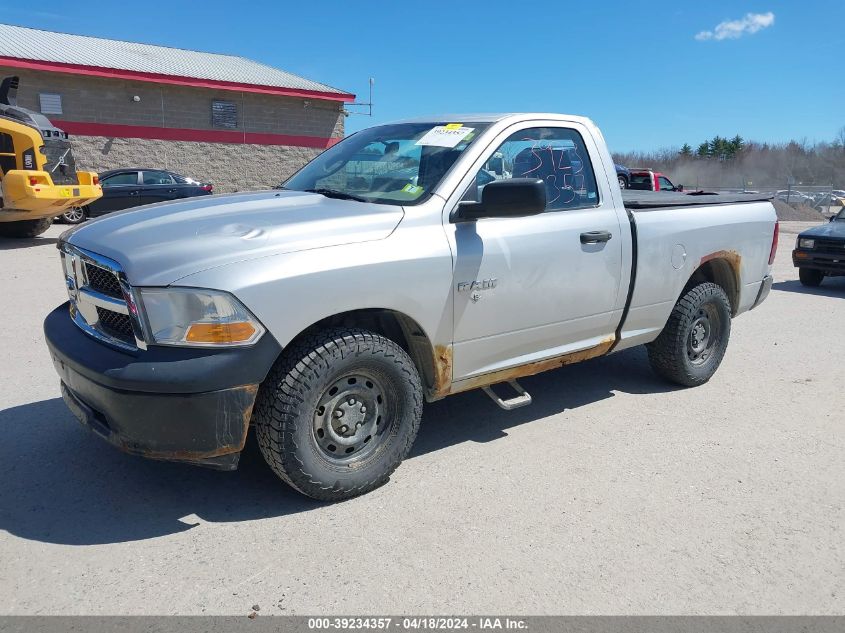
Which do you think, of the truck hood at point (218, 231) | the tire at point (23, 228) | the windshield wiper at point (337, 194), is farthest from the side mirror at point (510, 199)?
the tire at point (23, 228)

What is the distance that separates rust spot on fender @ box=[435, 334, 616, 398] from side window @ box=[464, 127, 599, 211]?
0.94 metres

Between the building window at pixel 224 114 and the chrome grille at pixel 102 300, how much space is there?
21158 millimetres

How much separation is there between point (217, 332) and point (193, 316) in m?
0.12

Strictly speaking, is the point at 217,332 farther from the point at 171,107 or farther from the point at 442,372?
the point at 171,107

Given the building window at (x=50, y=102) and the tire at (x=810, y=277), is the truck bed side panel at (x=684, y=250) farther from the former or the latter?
the building window at (x=50, y=102)

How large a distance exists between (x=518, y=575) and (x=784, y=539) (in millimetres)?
1335

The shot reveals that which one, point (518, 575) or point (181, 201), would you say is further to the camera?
point (181, 201)

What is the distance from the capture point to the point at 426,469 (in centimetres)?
376

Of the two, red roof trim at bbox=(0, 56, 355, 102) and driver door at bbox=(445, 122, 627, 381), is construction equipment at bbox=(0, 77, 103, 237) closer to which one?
red roof trim at bbox=(0, 56, 355, 102)

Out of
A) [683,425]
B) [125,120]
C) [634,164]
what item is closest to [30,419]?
[683,425]

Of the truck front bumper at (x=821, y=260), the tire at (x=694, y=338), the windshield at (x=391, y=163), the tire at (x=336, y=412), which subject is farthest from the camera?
the truck front bumper at (x=821, y=260)

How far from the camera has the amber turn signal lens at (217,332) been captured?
2.83m
